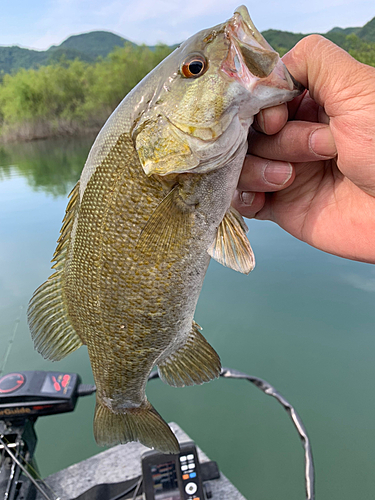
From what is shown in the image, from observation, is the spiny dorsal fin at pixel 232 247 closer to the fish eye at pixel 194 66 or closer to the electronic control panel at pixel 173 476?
the fish eye at pixel 194 66

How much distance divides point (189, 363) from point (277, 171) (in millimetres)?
782

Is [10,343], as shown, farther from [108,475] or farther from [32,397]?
[32,397]

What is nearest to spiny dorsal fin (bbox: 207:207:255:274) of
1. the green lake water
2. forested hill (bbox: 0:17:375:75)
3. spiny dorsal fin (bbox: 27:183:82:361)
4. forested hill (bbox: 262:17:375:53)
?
spiny dorsal fin (bbox: 27:183:82:361)

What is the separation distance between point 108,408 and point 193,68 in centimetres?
114

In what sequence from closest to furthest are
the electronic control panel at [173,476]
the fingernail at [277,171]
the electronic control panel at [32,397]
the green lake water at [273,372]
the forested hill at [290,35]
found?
the fingernail at [277,171]
the electronic control panel at [173,476]
the electronic control panel at [32,397]
the green lake water at [273,372]
the forested hill at [290,35]

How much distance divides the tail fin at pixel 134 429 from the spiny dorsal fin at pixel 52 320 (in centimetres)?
26

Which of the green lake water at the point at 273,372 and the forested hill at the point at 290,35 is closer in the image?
the green lake water at the point at 273,372

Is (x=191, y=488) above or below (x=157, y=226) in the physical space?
below

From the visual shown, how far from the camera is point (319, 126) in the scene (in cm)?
115

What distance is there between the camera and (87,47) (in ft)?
465

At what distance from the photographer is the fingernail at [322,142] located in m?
1.14

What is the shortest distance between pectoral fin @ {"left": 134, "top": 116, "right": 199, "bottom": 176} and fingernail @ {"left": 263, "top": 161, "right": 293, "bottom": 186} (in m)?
0.41

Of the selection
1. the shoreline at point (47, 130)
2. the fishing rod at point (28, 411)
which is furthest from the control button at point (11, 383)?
the shoreline at point (47, 130)

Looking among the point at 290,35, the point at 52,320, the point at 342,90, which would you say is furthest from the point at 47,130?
the point at 290,35
